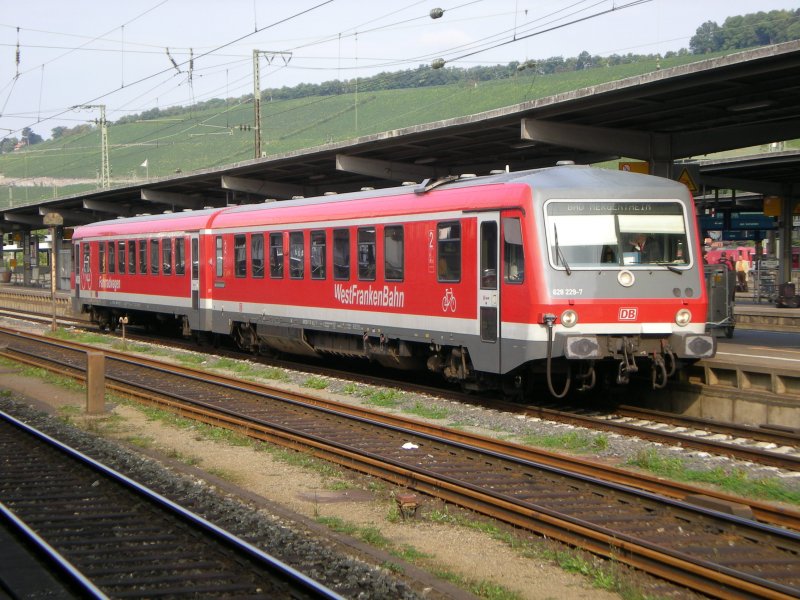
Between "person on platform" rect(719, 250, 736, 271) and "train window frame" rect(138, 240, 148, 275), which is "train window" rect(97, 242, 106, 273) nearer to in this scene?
"train window frame" rect(138, 240, 148, 275)

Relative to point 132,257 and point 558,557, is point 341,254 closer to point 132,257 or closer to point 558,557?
point 558,557

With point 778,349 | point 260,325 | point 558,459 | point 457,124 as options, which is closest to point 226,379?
point 260,325

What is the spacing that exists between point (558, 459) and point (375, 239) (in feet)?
23.0

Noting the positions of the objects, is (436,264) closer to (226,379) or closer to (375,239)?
(375,239)

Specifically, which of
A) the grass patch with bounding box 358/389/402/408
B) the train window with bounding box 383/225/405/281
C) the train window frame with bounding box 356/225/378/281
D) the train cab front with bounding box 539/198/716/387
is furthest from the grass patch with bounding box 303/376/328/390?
the train cab front with bounding box 539/198/716/387

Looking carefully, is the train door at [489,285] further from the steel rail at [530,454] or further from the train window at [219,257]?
the train window at [219,257]

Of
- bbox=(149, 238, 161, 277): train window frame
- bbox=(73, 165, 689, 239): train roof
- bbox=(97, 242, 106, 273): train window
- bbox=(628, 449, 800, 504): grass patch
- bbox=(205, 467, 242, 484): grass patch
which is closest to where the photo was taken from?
bbox=(628, 449, 800, 504): grass patch

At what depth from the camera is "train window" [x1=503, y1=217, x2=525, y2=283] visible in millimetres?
12914

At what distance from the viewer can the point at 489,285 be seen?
13555 millimetres

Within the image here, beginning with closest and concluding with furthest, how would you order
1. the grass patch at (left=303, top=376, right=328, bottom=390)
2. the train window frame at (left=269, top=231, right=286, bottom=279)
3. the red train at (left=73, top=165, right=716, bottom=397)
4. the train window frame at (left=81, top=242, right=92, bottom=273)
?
the red train at (left=73, top=165, right=716, bottom=397) → the grass patch at (left=303, top=376, right=328, bottom=390) → the train window frame at (left=269, top=231, right=286, bottom=279) → the train window frame at (left=81, top=242, right=92, bottom=273)

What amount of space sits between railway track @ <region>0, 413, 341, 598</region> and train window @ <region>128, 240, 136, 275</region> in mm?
15882

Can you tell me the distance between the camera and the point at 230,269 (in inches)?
834

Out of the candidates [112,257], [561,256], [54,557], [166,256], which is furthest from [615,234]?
[112,257]

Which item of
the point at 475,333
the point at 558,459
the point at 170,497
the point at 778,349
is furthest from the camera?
the point at 778,349
